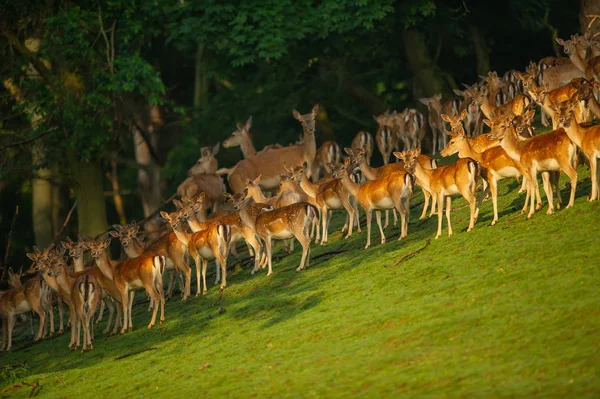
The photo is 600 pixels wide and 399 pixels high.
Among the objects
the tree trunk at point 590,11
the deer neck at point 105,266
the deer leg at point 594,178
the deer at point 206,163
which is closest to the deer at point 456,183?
the deer leg at point 594,178

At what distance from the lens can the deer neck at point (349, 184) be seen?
17.7 meters

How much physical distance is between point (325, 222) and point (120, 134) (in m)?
11.2

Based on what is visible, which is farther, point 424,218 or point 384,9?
point 384,9

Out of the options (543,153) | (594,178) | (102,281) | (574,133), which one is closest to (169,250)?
(102,281)

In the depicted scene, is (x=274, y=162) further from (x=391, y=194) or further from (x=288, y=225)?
(x=391, y=194)

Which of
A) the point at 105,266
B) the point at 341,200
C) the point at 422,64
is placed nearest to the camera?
the point at 105,266


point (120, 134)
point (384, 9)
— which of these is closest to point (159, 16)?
point (120, 134)

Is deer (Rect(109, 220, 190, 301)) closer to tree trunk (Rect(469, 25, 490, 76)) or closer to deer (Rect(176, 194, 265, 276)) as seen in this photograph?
deer (Rect(176, 194, 265, 276))

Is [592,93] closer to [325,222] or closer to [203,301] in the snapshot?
[325,222]

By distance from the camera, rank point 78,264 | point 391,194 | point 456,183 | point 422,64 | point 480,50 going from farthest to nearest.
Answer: point 480,50 < point 422,64 < point 78,264 < point 391,194 < point 456,183

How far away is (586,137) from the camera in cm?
1385

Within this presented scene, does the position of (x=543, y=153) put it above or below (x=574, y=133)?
below

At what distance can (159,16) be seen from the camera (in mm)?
27391

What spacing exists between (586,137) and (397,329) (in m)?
3.94
